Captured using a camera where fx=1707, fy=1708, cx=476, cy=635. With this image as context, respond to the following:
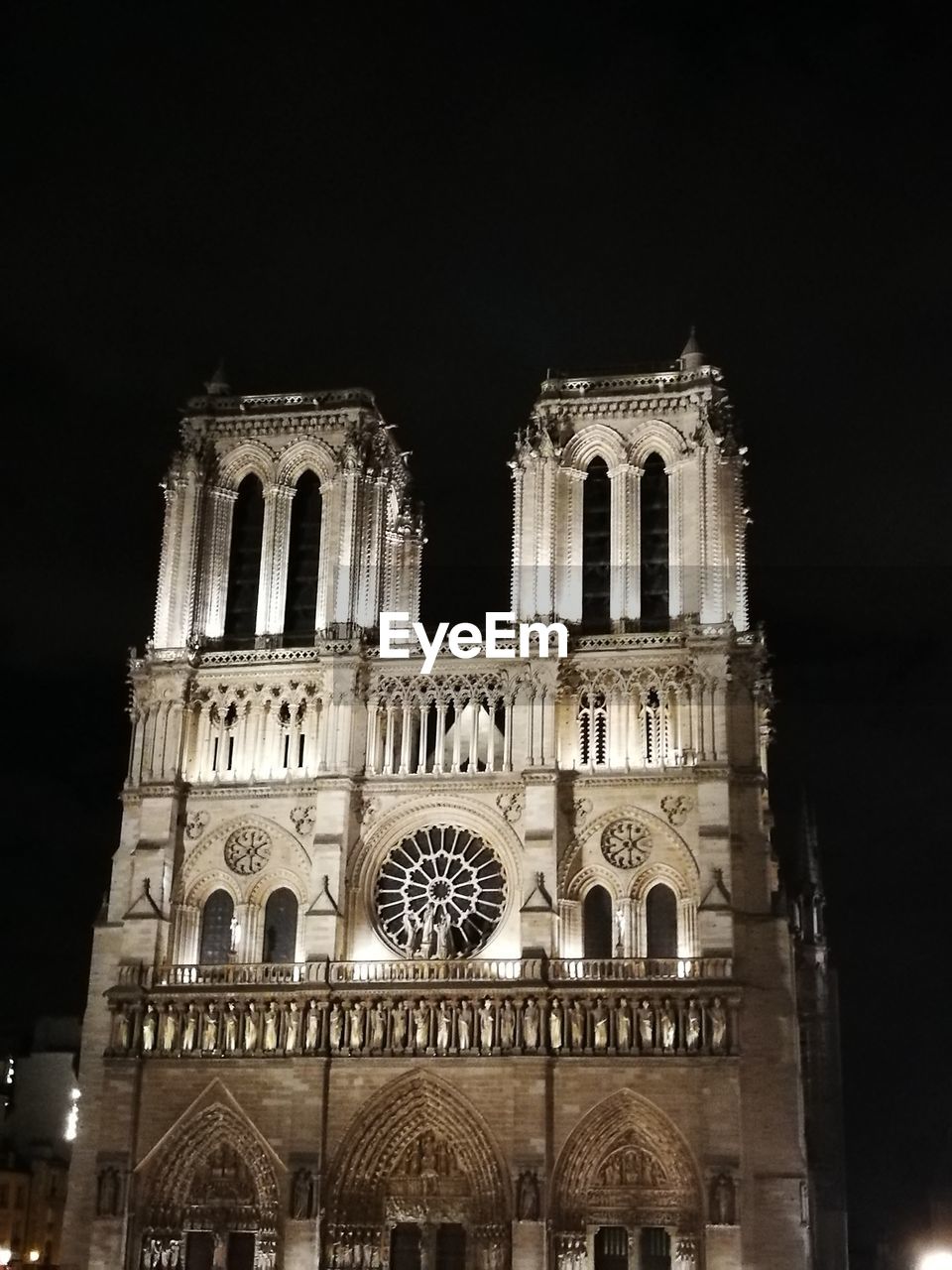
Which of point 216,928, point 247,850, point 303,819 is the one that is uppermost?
point 303,819

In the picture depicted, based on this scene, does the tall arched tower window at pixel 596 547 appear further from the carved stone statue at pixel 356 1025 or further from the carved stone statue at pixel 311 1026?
the carved stone statue at pixel 311 1026

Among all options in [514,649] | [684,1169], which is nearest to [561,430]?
[514,649]

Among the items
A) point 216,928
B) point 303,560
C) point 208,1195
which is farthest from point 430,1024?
point 303,560

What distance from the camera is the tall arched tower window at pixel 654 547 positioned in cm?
4550

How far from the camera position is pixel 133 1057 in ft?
140

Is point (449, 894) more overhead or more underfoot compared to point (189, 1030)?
more overhead

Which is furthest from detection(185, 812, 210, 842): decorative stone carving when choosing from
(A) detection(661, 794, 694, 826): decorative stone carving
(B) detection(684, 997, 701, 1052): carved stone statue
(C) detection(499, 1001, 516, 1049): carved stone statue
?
(B) detection(684, 997, 701, 1052): carved stone statue

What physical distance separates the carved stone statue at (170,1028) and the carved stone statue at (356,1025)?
15.1ft

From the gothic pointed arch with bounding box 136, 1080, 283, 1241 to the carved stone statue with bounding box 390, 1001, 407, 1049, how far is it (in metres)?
3.97

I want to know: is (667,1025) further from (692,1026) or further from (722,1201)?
(722,1201)

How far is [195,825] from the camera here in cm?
4562

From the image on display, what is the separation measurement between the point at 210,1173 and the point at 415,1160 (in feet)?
16.8

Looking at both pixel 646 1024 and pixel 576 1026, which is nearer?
pixel 646 1024

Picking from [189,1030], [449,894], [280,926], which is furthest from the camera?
[280,926]
